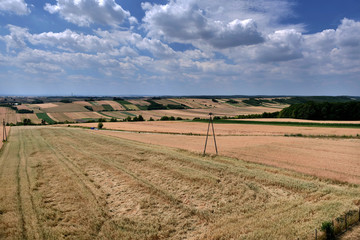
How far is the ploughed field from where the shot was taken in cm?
1000

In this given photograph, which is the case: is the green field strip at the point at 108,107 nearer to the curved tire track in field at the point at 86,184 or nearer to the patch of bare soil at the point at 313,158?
the curved tire track in field at the point at 86,184

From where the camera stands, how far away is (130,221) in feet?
35.9

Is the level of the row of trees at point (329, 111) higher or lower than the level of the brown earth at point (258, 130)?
higher

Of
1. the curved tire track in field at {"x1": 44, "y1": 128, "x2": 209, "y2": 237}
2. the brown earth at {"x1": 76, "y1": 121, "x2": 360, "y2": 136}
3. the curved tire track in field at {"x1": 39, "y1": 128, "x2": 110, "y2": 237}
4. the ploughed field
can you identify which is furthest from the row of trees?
the curved tire track in field at {"x1": 39, "y1": 128, "x2": 110, "y2": 237}

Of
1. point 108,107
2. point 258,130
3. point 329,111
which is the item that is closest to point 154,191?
point 258,130

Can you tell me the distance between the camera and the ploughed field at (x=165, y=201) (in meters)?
10.0

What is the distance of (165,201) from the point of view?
13.3 m

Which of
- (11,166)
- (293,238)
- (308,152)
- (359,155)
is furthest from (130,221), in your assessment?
(359,155)

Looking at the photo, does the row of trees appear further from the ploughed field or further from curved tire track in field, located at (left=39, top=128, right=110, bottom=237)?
curved tire track in field, located at (left=39, top=128, right=110, bottom=237)

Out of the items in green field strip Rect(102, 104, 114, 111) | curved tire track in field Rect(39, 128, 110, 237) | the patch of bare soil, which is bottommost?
curved tire track in field Rect(39, 128, 110, 237)

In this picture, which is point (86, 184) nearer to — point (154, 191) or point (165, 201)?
point (154, 191)

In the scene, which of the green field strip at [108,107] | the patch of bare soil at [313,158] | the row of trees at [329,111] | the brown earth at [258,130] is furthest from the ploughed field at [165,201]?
the green field strip at [108,107]

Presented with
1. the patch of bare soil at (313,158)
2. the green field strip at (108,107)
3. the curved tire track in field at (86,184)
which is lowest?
the curved tire track in field at (86,184)

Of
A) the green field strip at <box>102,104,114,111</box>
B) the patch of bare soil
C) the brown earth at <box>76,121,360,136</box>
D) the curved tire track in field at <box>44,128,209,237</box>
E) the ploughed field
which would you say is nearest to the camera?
the ploughed field
